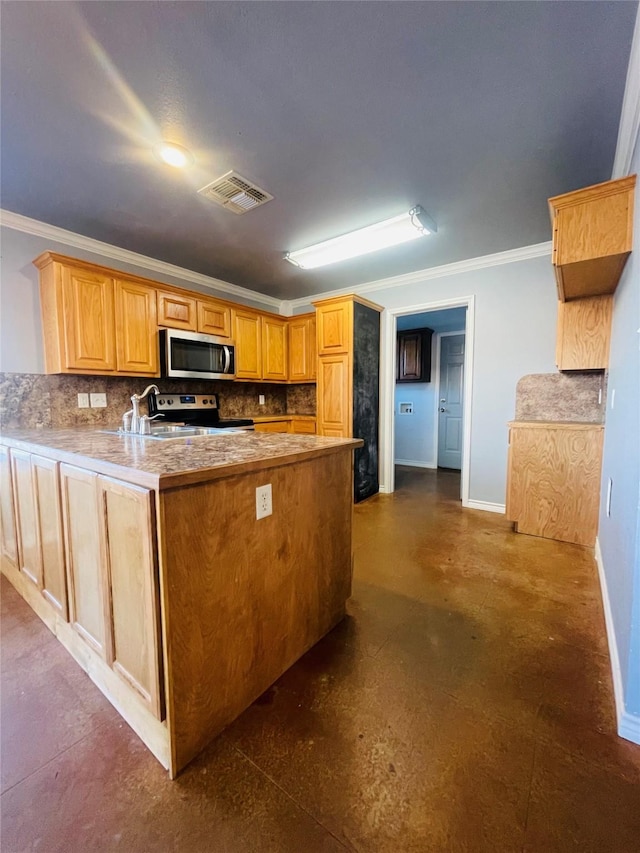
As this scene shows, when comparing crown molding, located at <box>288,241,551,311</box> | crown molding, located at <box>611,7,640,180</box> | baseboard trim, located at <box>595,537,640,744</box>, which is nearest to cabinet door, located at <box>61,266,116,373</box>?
crown molding, located at <box>288,241,551,311</box>

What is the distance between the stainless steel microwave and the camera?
3207mm

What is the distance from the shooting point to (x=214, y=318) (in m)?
→ 3.69

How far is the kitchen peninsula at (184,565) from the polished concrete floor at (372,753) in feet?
0.36

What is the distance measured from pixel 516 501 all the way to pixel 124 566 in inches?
113

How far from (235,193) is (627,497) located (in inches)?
104

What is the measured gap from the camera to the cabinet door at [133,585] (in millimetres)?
1030

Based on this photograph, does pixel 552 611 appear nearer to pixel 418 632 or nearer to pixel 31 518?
pixel 418 632

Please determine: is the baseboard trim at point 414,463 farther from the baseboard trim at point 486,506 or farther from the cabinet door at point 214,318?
the cabinet door at point 214,318

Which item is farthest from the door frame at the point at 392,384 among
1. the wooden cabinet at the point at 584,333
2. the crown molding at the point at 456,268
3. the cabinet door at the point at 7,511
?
the cabinet door at the point at 7,511

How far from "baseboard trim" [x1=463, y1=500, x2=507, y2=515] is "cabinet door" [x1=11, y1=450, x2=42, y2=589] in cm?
350

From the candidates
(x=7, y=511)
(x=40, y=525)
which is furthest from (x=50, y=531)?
(x=7, y=511)

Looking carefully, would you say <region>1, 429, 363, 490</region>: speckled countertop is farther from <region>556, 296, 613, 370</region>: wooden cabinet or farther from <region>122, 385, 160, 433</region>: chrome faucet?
<region>556, 296, 613, 370</region>: wooden cabinet

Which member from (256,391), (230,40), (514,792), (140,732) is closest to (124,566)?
(140,732)

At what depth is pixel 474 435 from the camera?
11.8 feet
